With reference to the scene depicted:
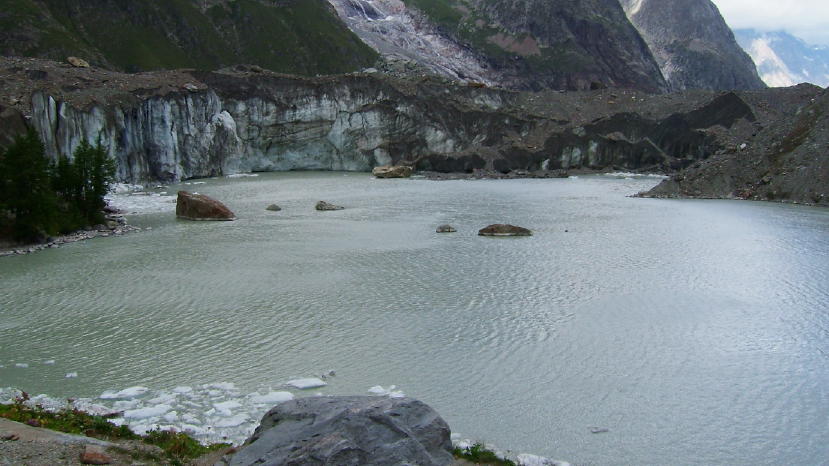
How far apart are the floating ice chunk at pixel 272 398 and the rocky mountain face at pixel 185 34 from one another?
75885mm

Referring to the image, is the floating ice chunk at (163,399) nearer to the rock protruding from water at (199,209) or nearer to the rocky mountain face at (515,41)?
the rock protruding from water at (199,209)

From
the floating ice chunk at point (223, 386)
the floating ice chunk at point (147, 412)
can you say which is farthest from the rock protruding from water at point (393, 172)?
the floating ice chunk at point (147, 412)

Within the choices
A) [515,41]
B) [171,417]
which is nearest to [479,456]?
[171,417]

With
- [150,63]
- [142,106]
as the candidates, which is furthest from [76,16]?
[142,106]

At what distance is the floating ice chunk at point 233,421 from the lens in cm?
847

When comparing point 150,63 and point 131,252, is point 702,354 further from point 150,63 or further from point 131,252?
point 150,63

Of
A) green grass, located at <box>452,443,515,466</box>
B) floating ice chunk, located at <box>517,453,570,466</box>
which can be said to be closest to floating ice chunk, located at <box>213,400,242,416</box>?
green grass, located at <box>452,443,515,466</box>

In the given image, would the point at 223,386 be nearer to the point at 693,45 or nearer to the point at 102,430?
the point at 102,430

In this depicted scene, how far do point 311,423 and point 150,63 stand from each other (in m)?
87.6

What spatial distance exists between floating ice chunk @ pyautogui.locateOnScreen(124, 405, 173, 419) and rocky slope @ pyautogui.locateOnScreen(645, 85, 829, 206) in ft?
118

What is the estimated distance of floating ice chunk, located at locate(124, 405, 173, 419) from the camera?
8711 mm

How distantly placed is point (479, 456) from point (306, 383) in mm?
3454

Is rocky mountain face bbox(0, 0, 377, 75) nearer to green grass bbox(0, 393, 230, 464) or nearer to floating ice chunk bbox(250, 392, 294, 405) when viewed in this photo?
green grass bbox(0, 393, 230, 464)

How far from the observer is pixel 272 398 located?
30.7 ft
